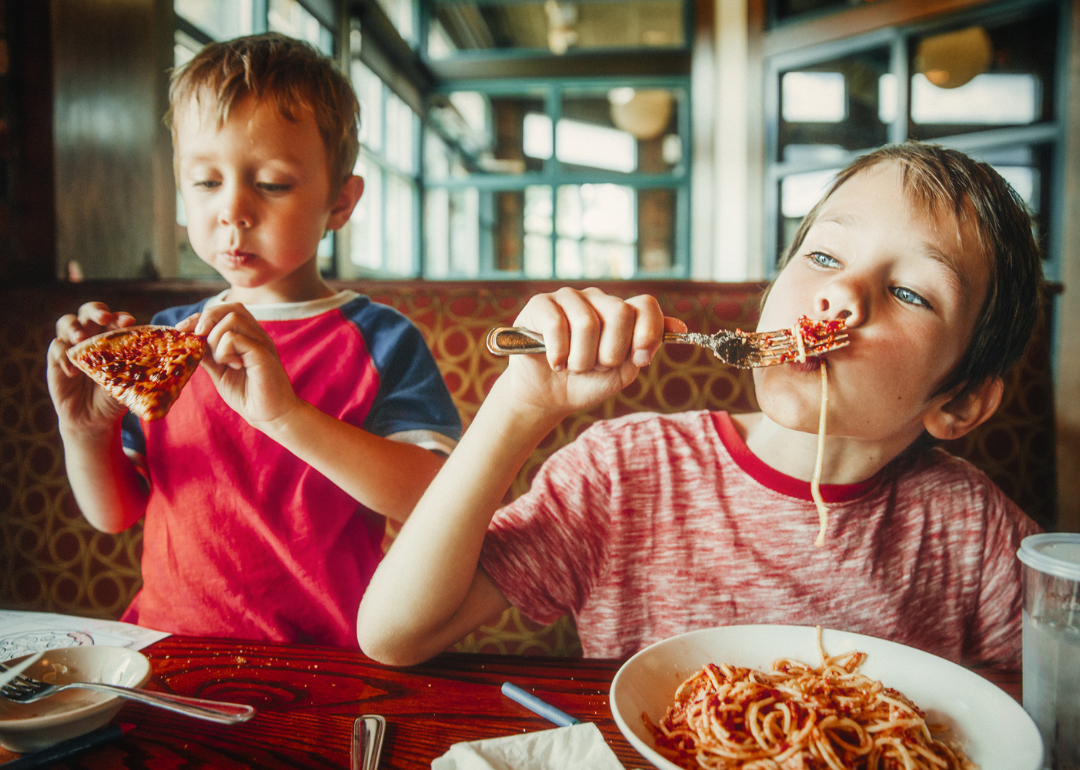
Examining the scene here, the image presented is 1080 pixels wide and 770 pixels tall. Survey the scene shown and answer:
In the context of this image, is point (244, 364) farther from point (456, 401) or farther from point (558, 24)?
point (558, 24)

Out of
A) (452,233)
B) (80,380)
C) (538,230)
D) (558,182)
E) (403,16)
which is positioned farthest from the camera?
(452,233)

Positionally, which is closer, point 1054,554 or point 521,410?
point 1054,554

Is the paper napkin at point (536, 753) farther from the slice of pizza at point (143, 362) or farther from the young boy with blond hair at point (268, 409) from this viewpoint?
the slice of pizza at point (143, 362)

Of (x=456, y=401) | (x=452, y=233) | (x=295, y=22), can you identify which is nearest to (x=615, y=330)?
(x=456, y=401)

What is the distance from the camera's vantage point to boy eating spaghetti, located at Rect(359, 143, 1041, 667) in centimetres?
64

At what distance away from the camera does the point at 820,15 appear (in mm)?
3135

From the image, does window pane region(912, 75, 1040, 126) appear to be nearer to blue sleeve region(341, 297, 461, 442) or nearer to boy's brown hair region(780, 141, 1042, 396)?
boy's brown hair region(780, 141, 1042, 396)

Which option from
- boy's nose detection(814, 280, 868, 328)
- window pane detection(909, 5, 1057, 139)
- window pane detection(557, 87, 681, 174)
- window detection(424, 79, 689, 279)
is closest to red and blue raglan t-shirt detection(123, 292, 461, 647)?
boy's nose detection(814, 280, 868, 328)

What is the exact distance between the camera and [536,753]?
50 cm

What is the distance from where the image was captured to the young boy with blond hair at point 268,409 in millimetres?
751

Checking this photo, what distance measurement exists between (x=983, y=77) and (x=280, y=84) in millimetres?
3126

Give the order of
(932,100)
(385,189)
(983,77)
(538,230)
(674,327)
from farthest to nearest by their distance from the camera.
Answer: (538,230) → (385,189) → (932,100) → (983,77) → (674,327)

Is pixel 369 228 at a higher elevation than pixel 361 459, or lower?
higher

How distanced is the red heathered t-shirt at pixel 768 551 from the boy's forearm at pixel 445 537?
14 centimetres
